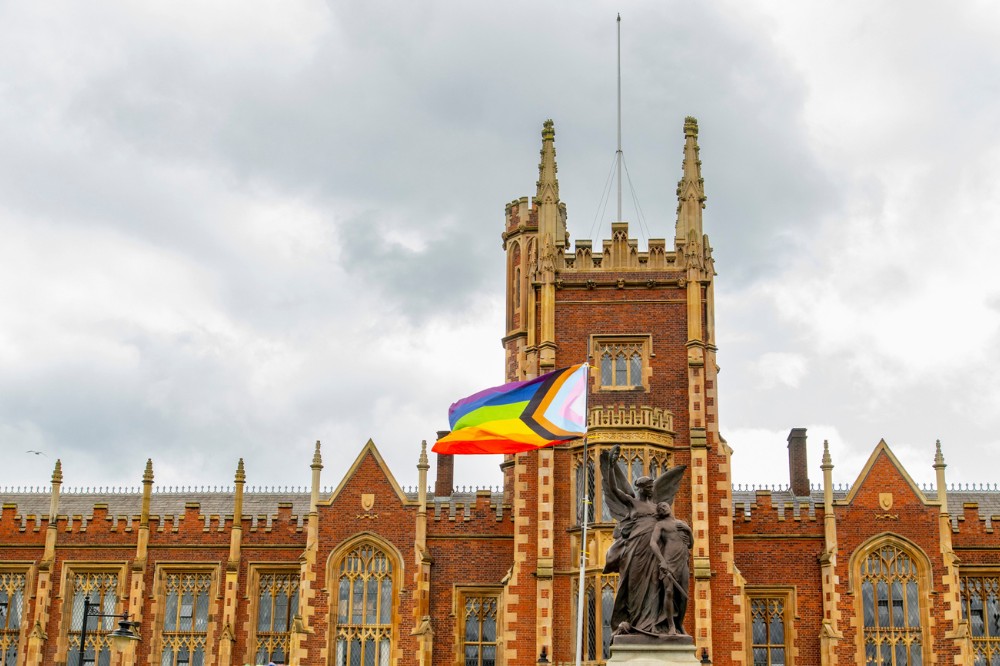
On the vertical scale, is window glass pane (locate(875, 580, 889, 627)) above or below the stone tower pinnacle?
below

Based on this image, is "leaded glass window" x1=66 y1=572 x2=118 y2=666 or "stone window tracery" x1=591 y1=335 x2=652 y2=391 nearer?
"stone window tracery" x1=591 y1=335 x2=652 y2=391

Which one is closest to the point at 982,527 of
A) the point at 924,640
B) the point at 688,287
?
the point at 924,640

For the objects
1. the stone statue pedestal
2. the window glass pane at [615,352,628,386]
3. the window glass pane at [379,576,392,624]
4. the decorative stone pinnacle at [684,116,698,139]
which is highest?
the decorative stone pinnacle at [684,116,698,139]

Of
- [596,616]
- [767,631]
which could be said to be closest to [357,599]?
[596,616]

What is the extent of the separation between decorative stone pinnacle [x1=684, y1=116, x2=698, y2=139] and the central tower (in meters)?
0.04

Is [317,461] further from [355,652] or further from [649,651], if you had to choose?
[649,651]

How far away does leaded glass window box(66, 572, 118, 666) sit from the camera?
4153 centimetres

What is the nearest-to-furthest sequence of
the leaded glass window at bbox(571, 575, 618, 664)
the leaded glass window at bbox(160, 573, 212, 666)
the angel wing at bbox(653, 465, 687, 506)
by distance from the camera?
the angel wing at bbox(653, 465, 687, 506) < the leaded glass window at bbox(571, 575, 618, 664) < the leaded glass window at bbox(160, 573, 212, 666)

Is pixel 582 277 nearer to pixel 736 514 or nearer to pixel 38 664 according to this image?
pixel 736 514

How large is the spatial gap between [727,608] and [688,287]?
950cm

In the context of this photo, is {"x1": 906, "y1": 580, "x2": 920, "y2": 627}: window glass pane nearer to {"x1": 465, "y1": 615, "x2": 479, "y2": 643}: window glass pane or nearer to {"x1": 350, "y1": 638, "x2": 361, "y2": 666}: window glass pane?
{"x1": 465, "y1": 615, "x2": 479, "y2": 643}: window glass pane

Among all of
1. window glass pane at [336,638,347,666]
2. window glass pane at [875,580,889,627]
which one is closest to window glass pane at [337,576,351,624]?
window glass pane at [336,638,347,666]

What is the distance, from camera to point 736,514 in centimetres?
4028

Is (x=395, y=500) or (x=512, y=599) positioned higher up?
(x=395, y=500)
